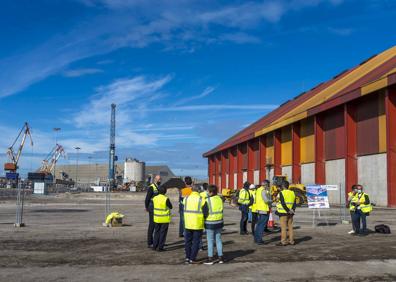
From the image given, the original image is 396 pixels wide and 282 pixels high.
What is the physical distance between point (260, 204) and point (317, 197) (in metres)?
6.63

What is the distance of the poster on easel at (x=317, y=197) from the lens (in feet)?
65.5

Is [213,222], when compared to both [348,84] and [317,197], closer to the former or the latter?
[317,197]

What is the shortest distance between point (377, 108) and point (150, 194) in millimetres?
26441

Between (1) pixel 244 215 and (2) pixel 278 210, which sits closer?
(2) pixel 278 210

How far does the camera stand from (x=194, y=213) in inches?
417

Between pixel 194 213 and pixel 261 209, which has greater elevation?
pixel 194 213

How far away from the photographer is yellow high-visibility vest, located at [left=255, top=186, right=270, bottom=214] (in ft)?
46.3

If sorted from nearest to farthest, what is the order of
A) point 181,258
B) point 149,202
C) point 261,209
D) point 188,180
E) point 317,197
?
point 181,258 → point 149,202 → point 188,180 → point 261,209 → point 317,197

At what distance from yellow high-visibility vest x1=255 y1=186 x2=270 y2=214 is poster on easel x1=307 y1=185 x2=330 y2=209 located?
625 centimetres

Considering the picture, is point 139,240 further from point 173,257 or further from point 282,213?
point 282,213

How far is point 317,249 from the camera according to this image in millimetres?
12812

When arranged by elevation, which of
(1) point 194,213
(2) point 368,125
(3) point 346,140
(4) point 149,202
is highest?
(2) point 368,125

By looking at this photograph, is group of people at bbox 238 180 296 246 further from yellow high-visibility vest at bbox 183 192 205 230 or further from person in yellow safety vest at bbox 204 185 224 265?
yellow high-visibility vest at bbox 183 192 205 230

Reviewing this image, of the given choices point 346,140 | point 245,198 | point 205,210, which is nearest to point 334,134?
point 346,140
